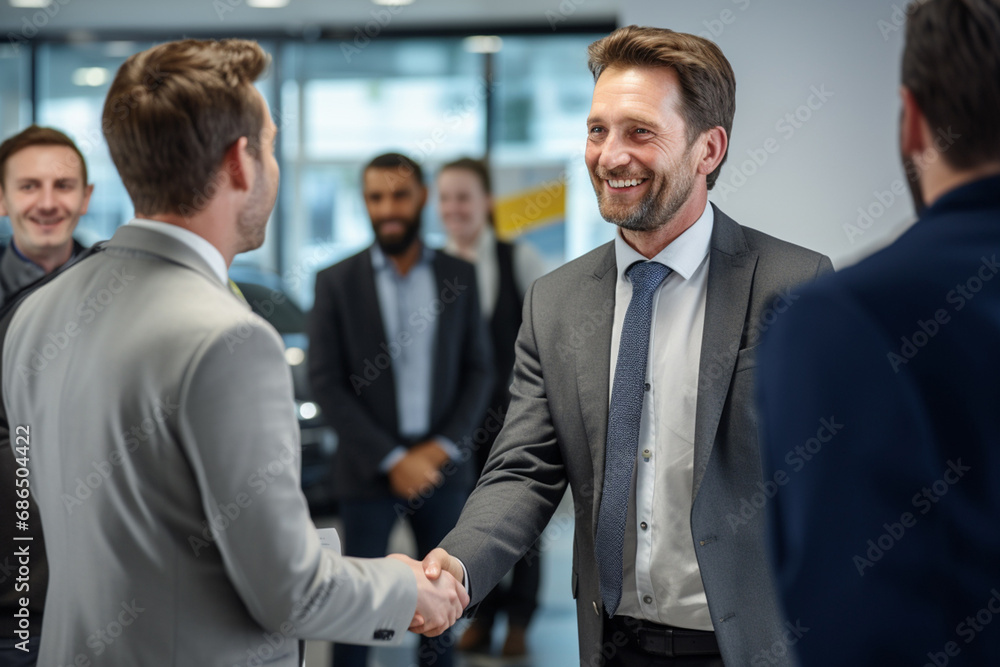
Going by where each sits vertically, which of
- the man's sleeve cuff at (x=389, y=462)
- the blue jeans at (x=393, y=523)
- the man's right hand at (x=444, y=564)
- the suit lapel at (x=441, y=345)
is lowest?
the blue jeans at (x=393, y=523)

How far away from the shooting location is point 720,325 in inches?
66.4

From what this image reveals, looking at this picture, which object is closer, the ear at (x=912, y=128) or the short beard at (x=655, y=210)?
the ear at (x=912, y=128)

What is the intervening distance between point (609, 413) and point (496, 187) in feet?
14.3

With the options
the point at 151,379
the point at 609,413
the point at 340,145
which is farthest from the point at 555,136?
the point at 151,379

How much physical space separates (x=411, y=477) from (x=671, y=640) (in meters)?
1.95

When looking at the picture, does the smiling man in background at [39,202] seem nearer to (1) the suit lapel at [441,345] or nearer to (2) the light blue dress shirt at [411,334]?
(2) the light blue dress shirt at [411,334]

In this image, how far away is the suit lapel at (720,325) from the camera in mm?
1604

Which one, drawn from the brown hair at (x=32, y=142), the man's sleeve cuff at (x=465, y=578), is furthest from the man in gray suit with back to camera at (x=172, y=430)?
the brown hair at (x=32, y=142)

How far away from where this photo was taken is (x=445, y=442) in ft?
11.9

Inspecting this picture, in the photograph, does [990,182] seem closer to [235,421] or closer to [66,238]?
[235,421]

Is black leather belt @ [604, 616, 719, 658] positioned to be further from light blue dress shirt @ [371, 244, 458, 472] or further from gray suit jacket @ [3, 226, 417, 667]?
light blue dress shirt @ [371, 244, 458, 472]

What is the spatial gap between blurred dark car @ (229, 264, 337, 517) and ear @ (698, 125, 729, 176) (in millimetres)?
3712

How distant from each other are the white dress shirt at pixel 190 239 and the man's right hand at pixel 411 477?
88.0 inches

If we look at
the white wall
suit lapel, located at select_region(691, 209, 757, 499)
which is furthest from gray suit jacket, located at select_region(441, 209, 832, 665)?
the white wall
